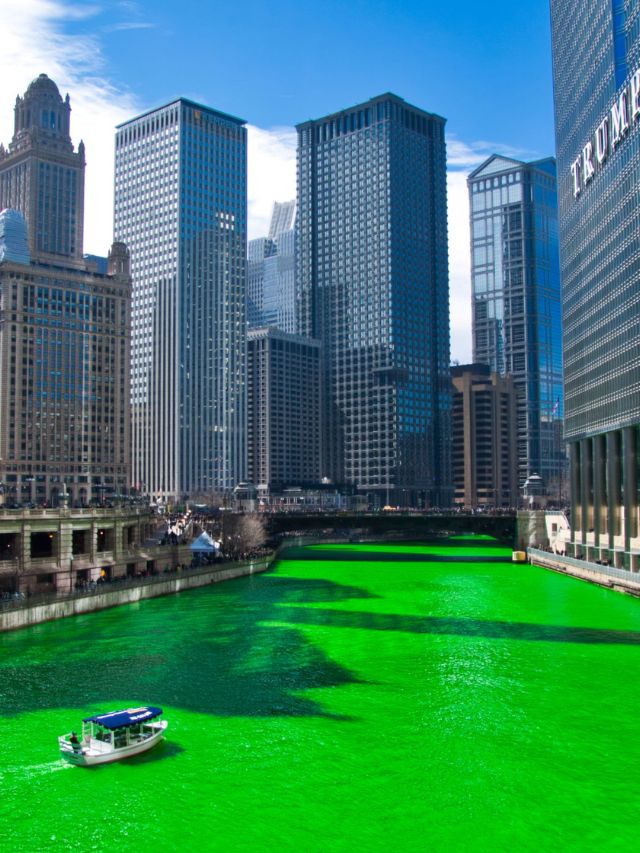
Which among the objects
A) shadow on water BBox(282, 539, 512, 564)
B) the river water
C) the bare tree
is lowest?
shadow on water BBox(282, 539, 512, 564)

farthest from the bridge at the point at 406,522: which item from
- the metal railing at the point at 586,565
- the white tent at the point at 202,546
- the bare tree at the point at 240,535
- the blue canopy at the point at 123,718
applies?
the blue canopy at the point at 123,718

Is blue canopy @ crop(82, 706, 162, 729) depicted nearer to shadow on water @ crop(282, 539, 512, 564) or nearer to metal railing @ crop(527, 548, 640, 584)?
metal railing @ crop(527, 548, 640, 584)

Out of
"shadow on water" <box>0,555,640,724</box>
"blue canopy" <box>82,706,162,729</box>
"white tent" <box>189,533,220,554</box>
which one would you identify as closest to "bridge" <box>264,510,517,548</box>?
"white tent" <box>189,533,220,554</box>

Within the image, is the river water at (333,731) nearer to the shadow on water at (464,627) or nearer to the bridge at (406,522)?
the shadow on water at (464,627)

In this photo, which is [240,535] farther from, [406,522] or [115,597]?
[115,597]

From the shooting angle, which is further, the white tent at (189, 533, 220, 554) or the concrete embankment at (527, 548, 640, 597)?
the white tent at (189, 533, 220, 554)

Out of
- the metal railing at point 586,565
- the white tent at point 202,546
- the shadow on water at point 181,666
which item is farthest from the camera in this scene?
the white tent at point 202,546

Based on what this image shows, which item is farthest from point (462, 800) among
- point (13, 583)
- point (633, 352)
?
point (633, 352)
